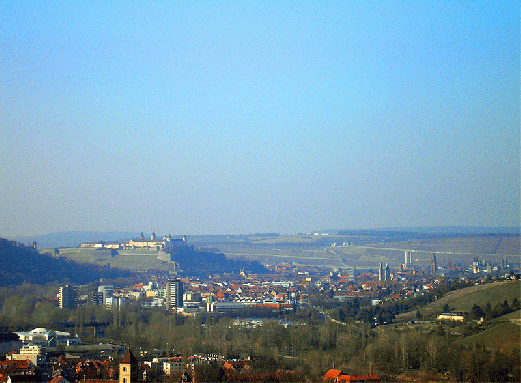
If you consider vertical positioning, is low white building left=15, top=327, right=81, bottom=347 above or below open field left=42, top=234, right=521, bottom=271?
below

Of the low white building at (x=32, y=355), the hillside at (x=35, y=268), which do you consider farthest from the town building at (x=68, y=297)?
the low white building at (x=32, y=355)

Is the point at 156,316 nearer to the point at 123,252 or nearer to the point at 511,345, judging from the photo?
the point at 511,345

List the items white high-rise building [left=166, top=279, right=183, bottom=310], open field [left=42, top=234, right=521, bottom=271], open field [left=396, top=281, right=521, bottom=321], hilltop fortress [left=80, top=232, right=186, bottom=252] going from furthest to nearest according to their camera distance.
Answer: hilltop fortress [left=80, top=232, right=186, bottom=252], open field [left=42, top=234, right=521, bottom=271], white high-rise building [left=166, top=279, right=183, bottom=310], open field [left=396, top=281, right=521, bottom=321]

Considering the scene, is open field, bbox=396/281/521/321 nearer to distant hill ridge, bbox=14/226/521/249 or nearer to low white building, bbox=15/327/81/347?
low white building, bbox=15/327/81/347

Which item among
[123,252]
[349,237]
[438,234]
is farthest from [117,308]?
[349,237]

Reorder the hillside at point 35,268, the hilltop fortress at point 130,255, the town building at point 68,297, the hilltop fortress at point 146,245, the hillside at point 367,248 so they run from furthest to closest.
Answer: the hilltop fortress at point 146,245 → the hilltop fortress at point 130,255 → the hillside at point 367,248 → the hillside at point 35,268 → the town building at point 68,297

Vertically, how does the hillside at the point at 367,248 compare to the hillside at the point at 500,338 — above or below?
above

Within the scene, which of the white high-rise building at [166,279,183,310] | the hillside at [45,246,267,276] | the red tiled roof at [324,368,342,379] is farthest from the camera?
the hillside at [45,246,267,276]

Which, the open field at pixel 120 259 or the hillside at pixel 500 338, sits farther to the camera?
the open field at pixel 120 259

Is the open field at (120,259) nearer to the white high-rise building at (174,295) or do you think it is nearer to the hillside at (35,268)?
the hillside at (35,268)

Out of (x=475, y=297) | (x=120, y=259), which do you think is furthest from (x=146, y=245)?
(x=475, y=297)

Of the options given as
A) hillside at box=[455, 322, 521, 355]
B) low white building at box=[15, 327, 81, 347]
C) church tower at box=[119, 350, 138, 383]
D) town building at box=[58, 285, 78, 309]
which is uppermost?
hillside at box=[455, 322, 521, 355]

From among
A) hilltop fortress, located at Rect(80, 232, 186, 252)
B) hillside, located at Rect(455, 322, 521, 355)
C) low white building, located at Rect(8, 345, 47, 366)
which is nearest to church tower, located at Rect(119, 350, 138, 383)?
low white building, located at Rect(8, 345, 47, 366)

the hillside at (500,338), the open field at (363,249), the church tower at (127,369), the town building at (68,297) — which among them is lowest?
the town building at (68,297)
